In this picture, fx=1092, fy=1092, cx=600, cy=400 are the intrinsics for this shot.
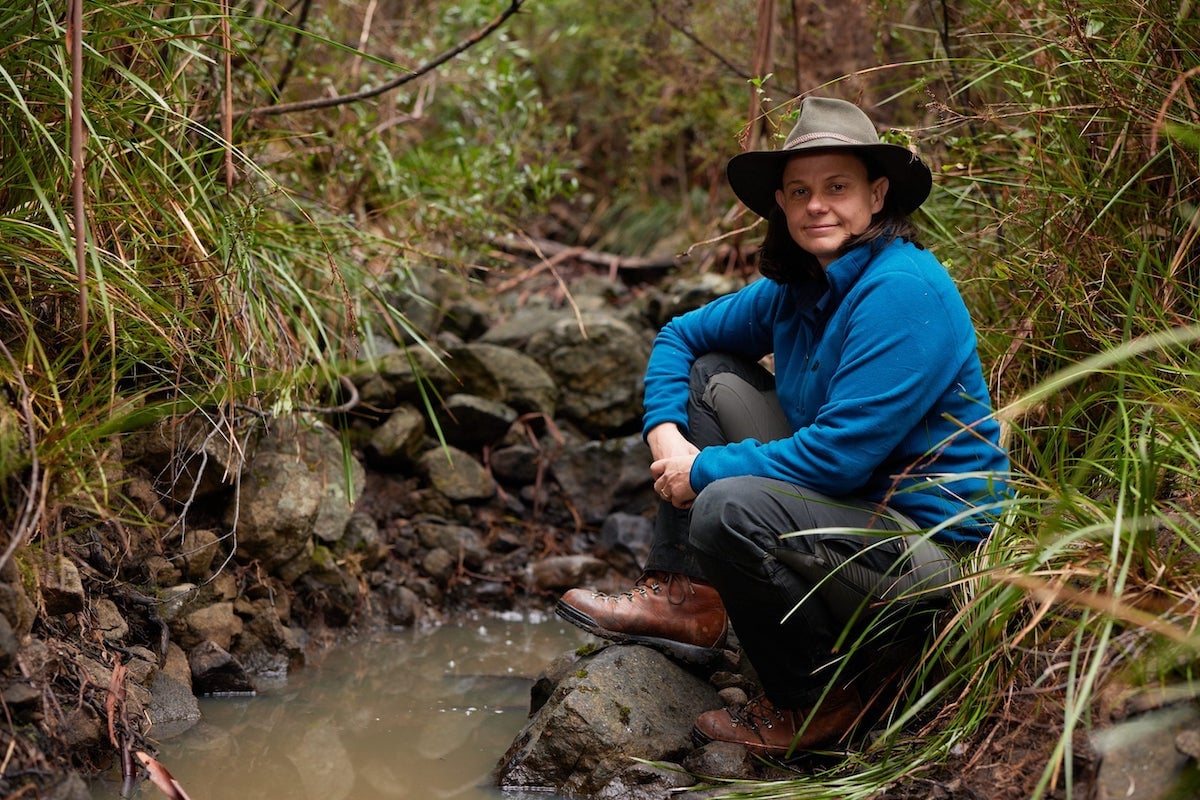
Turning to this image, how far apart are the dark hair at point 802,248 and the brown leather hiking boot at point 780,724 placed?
3.36 ft

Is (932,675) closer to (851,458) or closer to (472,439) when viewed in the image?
(851,458)

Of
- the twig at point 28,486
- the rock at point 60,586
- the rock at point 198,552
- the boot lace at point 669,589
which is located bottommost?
the rock at point 198,552

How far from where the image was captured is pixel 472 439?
183 inches

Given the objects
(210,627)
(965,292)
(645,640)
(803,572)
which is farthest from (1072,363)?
(210,627)

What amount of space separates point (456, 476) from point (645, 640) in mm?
1764

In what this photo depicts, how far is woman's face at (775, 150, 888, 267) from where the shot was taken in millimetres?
2576

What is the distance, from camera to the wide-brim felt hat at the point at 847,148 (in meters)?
2.52

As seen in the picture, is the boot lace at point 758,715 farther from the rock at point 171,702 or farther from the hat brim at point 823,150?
the rock at point 171,702

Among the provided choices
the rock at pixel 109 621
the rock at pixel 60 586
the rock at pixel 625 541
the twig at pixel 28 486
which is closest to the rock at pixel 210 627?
the rock at pixel 109 621

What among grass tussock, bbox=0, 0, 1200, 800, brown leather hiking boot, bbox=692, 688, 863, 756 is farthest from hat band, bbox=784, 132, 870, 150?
brown leather hiking boot, bbox=692, 688, 863, 756

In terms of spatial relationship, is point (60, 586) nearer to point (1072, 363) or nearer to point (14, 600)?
point (14, 600)

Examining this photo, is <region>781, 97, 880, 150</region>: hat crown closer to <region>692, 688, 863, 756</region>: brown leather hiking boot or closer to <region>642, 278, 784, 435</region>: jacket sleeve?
<region>642, 278, 784, 435</region>: jacket sleeve

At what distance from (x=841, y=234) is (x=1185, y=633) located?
116cm

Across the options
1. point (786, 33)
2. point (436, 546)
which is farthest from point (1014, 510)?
point (786, 33)
